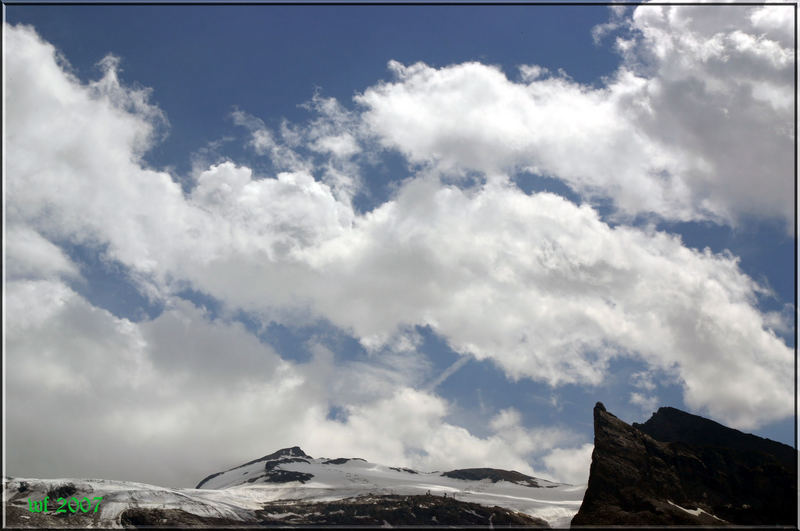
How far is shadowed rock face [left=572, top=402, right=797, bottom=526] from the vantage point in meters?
87.2

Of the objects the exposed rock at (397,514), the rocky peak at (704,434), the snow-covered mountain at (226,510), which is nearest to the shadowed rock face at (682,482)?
the rocky peak at (704,434)

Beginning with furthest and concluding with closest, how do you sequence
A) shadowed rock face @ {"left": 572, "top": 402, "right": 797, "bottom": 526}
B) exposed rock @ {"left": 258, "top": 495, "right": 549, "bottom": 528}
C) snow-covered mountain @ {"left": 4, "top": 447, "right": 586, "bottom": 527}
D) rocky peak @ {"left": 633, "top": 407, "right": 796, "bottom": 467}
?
exposed rock @ {"left": 258, "top": 495, "right": 549, "bottom": 528} → snow-covered mountain @ {"left": 4, "top": 447, "right": 586, "bottom": 527} → rocky peak @ {"left": 633, "top": 407, "right": 796, "bottom": 467} → shadowed rock face @ {"left": 572, "top": 402, "right": 797, "bottom": 526}

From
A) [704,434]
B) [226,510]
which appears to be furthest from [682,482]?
[226,510]

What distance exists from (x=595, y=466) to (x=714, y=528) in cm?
2464

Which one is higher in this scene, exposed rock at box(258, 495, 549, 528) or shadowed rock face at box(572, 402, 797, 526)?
shadowed rock face at box(572, 402, 797, 526)

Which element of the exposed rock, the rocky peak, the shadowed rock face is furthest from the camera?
the exposed rock

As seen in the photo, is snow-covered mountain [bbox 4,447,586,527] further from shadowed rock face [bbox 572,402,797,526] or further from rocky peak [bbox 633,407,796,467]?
shadowed rock face [bbox 572,402,797,526]

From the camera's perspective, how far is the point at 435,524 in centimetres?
13388

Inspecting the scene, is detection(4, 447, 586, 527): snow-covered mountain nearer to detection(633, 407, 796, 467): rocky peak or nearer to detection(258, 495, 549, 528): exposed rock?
detection(258, 495, 549, 528): exposed rock

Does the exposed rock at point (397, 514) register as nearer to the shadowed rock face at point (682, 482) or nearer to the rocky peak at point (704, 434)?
the rocky peak at point (704, 434)

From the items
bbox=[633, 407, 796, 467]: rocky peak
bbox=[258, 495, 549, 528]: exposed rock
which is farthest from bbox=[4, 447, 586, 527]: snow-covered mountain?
bbox=[633, 407, 796, 467]: rocky peak

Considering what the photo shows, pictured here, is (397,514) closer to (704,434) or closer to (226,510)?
(226,510)

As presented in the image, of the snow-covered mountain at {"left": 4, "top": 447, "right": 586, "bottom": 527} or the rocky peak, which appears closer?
the rocky peak

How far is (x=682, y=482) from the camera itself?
3903 inches
